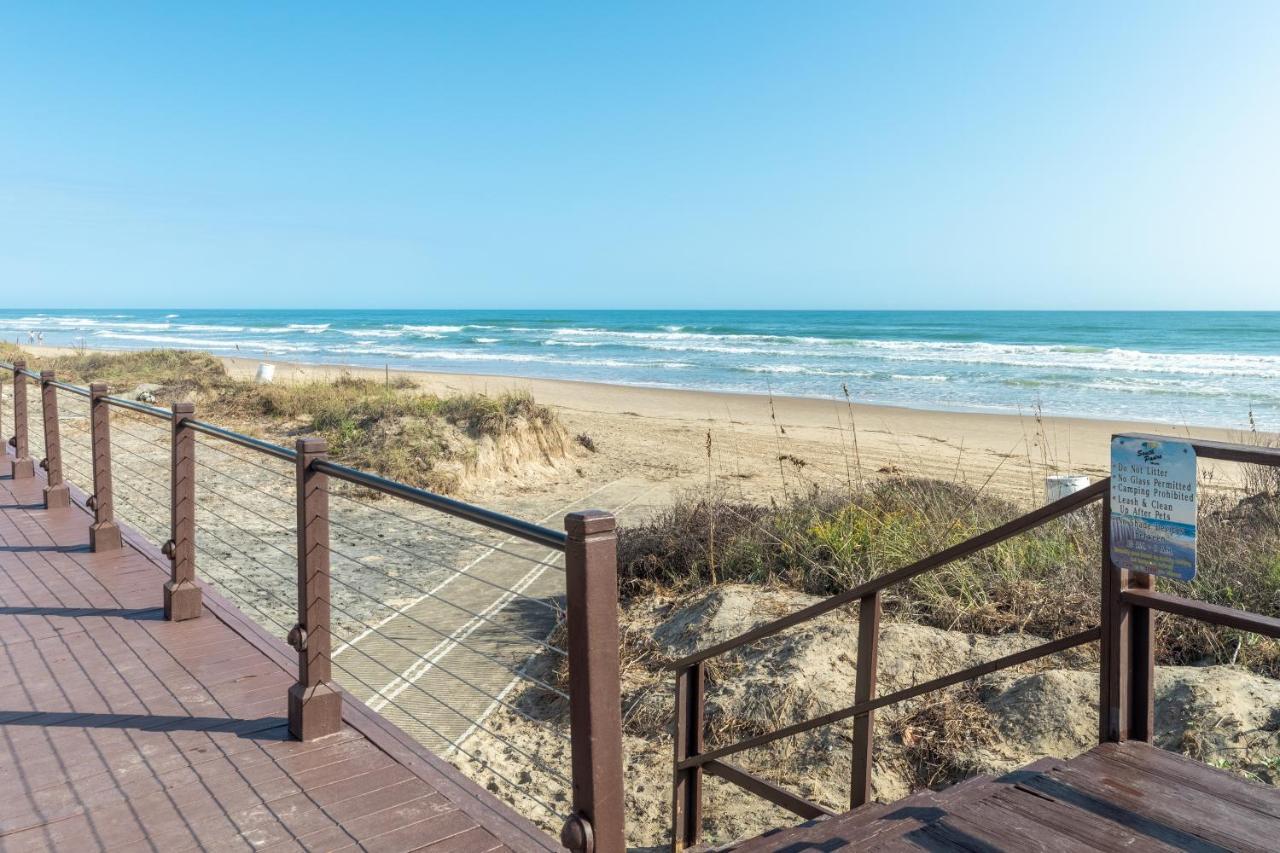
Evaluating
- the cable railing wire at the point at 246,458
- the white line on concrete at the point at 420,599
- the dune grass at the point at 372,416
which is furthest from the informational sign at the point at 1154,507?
the dune grass at the point at 372,416

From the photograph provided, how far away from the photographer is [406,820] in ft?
9.84

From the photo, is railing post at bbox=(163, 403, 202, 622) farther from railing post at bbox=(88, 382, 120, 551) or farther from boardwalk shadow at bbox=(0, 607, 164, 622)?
railing post at bbox=(88, 382, 120, 551)

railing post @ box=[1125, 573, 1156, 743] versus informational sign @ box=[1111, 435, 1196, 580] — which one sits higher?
informational sign @ box=[1111, 435, 1196, 580]

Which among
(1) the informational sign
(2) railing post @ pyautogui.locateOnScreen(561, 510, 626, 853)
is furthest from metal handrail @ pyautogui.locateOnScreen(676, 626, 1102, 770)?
(2) railing post @ pyautogui.locateOnScreen(561, 510, 626, 853)

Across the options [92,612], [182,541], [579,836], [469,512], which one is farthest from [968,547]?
[92,612]

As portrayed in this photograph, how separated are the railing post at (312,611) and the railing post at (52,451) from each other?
4980 millimetres

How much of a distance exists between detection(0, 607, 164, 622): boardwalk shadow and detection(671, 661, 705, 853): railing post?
2.97 m

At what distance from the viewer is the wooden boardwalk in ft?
9.65

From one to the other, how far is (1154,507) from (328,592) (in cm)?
297

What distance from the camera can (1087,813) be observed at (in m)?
2.33

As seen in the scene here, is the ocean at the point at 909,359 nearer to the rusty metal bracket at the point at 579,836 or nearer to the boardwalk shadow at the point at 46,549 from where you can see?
the rusty metal bracket at the point at 579,836

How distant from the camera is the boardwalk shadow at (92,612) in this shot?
5.11 metres

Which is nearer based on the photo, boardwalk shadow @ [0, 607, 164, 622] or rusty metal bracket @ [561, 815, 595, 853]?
rusty metal bracket @ [561, 815, 595, 853]

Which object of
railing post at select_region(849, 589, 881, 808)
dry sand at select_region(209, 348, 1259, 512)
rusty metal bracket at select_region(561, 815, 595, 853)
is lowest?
dry sand at select_region(209, 348, 1259, 512)
